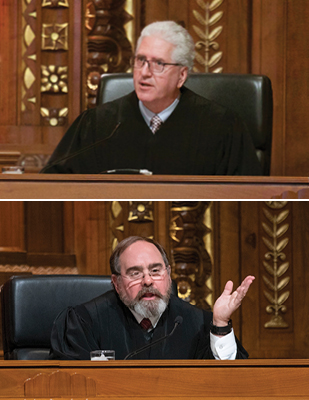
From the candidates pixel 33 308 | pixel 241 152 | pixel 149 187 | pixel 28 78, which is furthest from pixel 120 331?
pixel 28 78

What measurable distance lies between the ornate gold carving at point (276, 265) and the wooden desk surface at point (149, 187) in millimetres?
1547

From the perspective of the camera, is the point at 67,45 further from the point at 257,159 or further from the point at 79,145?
the point at 257,159

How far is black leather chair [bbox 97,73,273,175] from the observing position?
3065 mm

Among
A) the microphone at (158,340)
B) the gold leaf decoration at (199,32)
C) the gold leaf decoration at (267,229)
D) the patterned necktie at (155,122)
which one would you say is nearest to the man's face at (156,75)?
the patterned necktie at (155,122)

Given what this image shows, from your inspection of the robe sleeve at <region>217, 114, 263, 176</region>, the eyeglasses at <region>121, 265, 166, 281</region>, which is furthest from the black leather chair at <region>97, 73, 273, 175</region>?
the eyeglasses at <region>121, 265, 166, 281</region>

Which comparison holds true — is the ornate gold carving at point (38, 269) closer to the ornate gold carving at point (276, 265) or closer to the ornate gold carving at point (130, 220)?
the ornate gold carving at point (130, 220)

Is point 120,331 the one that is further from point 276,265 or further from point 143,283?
point 276,265

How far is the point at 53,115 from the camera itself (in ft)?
13.5

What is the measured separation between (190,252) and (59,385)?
2.31 m

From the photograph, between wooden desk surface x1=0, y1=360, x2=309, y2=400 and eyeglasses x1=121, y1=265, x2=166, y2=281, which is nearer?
wooden desk surface x1=0, y1=360, x2=309, y2=400

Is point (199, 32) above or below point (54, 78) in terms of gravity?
above

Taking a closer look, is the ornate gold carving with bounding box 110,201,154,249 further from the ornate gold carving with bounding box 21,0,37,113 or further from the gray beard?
the gray beard

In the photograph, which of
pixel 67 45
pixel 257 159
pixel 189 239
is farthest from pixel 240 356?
pixel 67 45

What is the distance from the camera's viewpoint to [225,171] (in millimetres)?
3207
